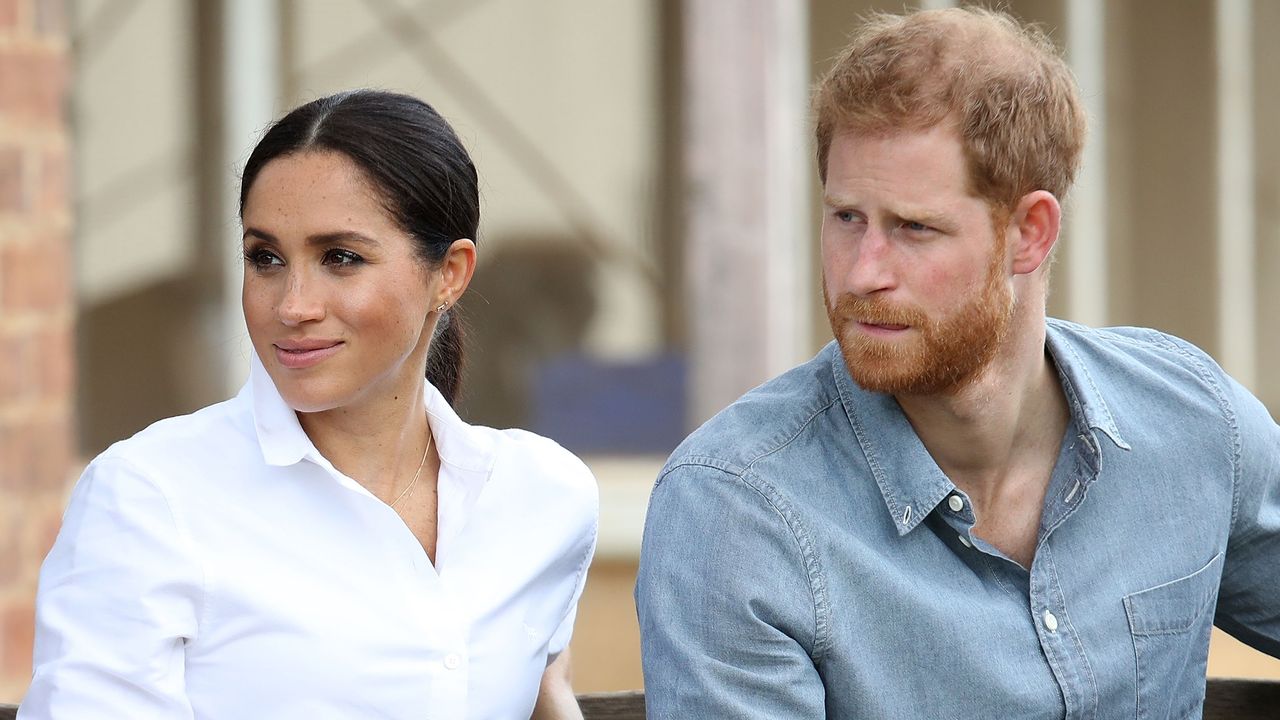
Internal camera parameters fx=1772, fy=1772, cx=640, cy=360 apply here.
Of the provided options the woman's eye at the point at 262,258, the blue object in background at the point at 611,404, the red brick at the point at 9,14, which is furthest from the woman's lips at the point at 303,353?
the blue object in background at the point at 611,404

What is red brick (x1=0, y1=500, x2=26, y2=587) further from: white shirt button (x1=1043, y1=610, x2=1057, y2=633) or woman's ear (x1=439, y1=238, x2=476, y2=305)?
white shirt button (x1=1043, y1=610, x2=1057, y2=633)

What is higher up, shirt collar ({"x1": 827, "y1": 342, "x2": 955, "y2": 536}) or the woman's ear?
the woman's ear

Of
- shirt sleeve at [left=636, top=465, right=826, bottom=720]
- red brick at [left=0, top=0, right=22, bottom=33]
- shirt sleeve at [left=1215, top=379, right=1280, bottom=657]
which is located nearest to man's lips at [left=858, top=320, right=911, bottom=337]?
shirt sleeve at [left=636, top=465, right=826, bottom=720]

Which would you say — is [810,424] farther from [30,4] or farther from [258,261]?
[30,4]

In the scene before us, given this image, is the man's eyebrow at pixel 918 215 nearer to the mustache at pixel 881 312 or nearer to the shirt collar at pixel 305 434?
the mustache at pixel 881 312

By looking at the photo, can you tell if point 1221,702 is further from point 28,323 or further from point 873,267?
point 28,323

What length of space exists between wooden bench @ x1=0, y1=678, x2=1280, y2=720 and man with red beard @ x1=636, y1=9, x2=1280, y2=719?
0.17 meters

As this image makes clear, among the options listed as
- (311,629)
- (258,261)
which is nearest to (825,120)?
(258,261)

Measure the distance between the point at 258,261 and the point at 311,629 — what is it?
45cm

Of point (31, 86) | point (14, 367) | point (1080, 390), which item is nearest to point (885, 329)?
point (1080, 390)

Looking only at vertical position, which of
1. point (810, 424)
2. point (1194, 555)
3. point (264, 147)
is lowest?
point (1194, 555)

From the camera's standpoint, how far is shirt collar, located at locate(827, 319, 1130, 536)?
83.0 inches

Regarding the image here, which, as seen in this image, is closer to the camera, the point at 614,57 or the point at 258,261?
the point at 258,261

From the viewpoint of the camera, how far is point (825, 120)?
85.0 inches
